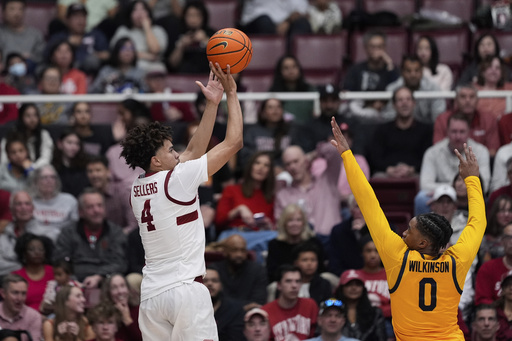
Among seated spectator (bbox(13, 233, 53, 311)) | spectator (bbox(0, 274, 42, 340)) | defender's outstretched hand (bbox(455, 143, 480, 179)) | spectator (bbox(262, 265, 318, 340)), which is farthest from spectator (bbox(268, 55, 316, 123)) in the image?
defender's outstretched hand (bbox(455, 143, 480, 179))

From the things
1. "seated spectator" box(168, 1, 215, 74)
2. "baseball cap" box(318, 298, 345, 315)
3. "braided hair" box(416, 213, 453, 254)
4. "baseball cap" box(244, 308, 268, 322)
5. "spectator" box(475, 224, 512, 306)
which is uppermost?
"seated spectator" box(168, 1, 215, 74)

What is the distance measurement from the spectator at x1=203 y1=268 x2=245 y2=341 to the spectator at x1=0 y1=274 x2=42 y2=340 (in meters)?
1.79

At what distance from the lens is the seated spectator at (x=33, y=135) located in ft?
41.9

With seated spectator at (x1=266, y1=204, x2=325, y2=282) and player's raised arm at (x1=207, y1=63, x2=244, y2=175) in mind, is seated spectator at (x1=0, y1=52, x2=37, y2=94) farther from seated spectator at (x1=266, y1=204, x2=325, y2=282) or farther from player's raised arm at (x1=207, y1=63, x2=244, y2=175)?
player's raised arm at (x1=207, y1=63, x2=244, y2=175)

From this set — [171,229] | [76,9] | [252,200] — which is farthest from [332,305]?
[76,9]

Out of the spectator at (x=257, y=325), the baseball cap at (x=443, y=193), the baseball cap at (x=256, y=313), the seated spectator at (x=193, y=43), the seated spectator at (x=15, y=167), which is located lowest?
the spectator at (x=257, y=325)

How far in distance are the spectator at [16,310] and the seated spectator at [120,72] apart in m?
4.54

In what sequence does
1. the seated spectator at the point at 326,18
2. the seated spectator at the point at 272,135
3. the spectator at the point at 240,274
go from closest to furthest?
the spectator at the point at 240,274, the seated spectator at the point at 272,135, the seated spectator at the point at 326,18

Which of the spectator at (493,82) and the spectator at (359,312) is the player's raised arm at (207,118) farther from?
the spectator at (493,82)

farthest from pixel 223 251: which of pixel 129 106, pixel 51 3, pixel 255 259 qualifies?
pixel 51 3

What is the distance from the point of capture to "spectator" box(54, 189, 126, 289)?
11.4m

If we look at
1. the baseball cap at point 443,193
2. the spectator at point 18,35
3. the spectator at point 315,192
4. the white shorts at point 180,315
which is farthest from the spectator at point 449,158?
the spectator at point 18,35

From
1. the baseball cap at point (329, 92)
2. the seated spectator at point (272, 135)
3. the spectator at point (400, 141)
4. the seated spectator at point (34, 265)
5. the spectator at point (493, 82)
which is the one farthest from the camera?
the spectator at point (493, 82)

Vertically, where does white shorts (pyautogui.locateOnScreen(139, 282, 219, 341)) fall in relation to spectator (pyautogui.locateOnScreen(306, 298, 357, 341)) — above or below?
above
